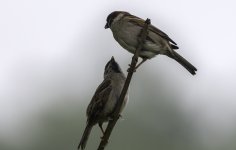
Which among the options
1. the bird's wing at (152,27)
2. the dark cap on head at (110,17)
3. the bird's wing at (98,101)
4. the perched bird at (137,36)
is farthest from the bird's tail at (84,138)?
the dark cap on head at (110,17)

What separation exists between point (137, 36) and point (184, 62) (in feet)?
2.22

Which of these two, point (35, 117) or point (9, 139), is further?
point (35, 117)

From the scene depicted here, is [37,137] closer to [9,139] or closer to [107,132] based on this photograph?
[9,139]

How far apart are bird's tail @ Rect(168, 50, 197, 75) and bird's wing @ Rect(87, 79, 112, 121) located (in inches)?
34.4

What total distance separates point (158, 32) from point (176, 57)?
1.49 feet

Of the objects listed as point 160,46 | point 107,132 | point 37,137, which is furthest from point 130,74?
point 37,137

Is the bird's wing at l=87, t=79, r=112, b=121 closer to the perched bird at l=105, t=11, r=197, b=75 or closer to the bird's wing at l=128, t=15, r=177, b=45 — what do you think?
the perched bird at l=105, t=11, r=197, b=75

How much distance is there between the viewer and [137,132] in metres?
17.8

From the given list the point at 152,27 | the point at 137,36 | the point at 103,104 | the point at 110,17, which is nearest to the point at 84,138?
the point at 103,104

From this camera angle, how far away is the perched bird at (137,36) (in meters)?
8.06

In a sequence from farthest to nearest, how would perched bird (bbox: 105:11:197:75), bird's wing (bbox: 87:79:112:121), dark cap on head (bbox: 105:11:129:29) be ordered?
dark cap on head (bbox: 105:11:129:29) → perched bird (bbox: 105:11:197:75) → bird's wing (bbox: 87:79:112:121)

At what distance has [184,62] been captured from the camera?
8.47 m

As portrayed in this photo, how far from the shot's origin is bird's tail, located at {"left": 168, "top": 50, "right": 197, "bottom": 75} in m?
8.32

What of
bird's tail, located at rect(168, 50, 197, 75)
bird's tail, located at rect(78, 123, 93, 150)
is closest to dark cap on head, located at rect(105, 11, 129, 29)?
bird's tail, located at rect(168, 50, 197, 75)
